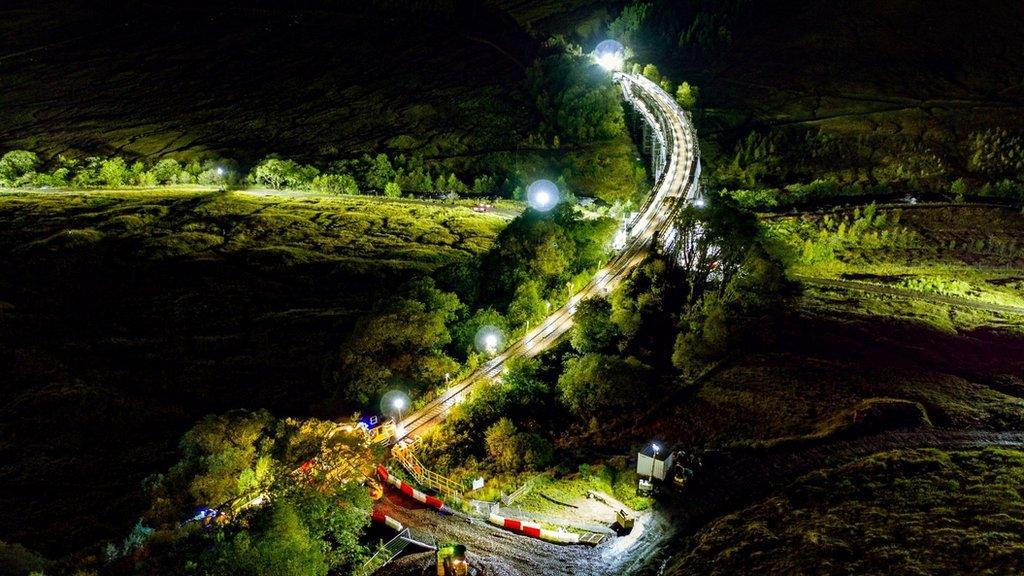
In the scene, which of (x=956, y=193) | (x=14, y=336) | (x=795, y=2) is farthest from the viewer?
(x=795, y=2)

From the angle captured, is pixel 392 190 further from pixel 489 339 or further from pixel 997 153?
pixel 997 153

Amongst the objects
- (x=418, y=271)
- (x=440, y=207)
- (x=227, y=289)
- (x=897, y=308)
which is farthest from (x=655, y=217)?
(x=227, y=289)

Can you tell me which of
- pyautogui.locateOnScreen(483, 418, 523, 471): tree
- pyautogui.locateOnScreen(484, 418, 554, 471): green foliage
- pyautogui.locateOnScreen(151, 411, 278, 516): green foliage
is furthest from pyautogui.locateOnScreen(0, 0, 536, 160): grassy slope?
pyautogui.locateOnScreen(151, 411, 278, 516): green foliage

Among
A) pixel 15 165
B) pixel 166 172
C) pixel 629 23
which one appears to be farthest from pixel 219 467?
pixel 629 23

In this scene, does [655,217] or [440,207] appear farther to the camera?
[440,207]

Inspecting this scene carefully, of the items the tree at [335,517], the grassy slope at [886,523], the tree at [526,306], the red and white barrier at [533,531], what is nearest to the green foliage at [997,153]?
the tree at [526,306]

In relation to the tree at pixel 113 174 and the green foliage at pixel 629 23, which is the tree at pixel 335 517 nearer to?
the tree at pixel 113 174

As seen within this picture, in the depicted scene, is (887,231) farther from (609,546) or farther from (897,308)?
(609,546)
